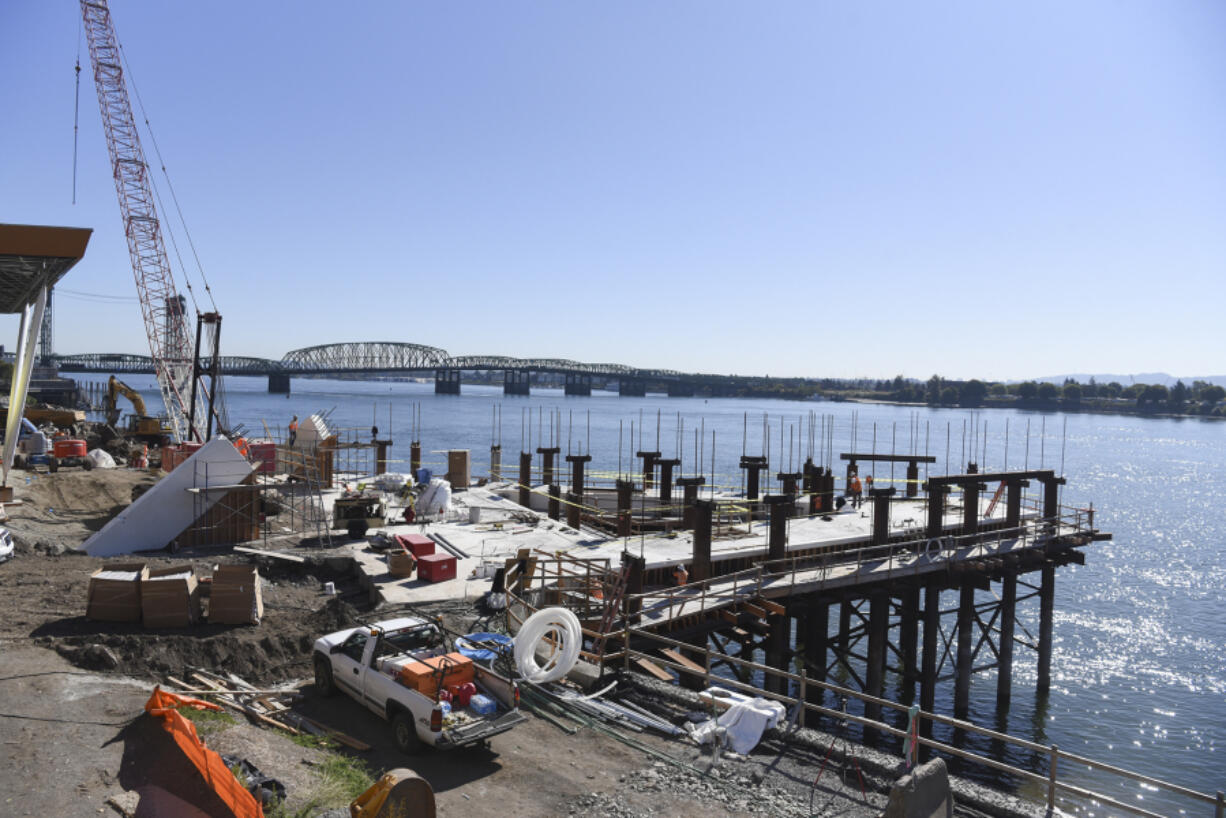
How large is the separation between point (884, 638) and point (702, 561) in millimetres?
8399

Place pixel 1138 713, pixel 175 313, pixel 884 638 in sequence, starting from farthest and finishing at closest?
pixel 175 313 < pixel 1138 713 < pixel 884 638

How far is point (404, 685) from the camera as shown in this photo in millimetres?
11867

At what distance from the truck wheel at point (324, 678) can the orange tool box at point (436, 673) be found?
2.31 meters

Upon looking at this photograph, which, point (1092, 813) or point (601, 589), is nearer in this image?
point (1092, 813)

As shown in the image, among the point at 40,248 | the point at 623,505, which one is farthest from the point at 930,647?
the point at 40,248

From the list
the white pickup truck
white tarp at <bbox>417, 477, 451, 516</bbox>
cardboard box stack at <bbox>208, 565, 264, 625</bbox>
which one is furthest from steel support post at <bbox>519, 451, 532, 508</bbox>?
the white pickup truck

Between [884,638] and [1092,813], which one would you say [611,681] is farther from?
[884,638]

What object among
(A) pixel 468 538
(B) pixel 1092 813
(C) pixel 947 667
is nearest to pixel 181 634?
(A) pixel 468 538

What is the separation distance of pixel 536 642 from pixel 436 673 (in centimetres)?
256

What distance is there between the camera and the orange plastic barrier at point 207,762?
8.98 meters

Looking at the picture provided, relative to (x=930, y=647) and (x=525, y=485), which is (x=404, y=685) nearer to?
(x=930, y=647)

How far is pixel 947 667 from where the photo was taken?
33125mm

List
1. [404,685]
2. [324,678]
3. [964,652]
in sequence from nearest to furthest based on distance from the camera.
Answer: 1. [404,685]
2. [324,678]
3. [964,652]

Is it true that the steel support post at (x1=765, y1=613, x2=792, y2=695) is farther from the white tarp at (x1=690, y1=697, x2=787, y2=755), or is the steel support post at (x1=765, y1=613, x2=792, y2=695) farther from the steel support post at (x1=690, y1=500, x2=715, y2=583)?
the white tarp at (x1=690, y1=697, x2=787, y2=755)
